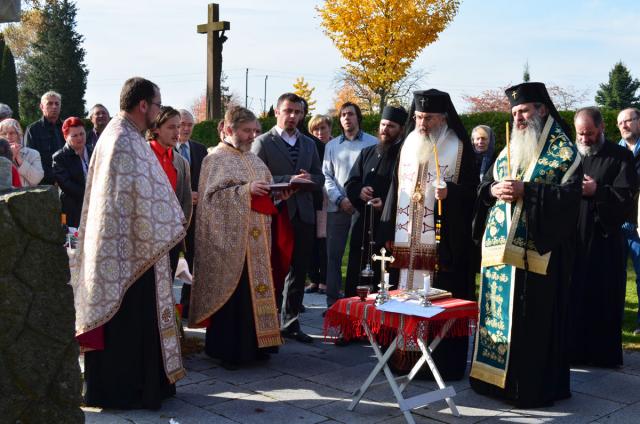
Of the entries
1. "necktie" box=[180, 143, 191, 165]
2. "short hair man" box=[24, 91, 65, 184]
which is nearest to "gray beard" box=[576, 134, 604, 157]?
"necktie" box=[180, 143, 191, 165]

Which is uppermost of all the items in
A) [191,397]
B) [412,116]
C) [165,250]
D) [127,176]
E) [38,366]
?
[412,116]

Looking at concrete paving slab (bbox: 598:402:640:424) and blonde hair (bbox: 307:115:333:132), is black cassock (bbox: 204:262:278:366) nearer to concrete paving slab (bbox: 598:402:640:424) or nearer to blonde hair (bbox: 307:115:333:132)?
concrete paving slab (bbox: 598:402:640:424)

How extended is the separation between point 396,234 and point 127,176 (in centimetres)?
226

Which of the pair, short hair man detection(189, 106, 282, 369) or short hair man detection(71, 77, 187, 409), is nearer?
short hair man detection(71, 77, 187, 409)

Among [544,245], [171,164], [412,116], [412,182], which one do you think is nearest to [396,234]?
[412,182]

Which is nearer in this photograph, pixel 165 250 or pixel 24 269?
pixel 24 269

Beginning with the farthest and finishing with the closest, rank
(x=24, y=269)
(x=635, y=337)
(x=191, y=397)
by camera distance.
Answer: (x=635, y=337) → (x=191, y=397) → (x=24, y=269)

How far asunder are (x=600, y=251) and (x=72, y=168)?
16.8 feet

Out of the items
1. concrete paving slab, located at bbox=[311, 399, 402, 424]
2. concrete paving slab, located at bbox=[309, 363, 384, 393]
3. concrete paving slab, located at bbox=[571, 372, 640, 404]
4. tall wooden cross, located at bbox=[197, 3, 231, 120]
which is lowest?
concrete paving slab, located at bbox=[311, 399, 402, 424]

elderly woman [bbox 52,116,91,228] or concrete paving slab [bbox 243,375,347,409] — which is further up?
elderly woman [bbox 52,116,91,228]

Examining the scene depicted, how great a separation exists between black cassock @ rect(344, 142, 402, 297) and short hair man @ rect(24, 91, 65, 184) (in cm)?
417

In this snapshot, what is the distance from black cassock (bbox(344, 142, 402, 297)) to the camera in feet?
22.6

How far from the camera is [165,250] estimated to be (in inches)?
194

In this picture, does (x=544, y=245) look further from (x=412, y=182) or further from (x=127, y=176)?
(x=127, y=176)
